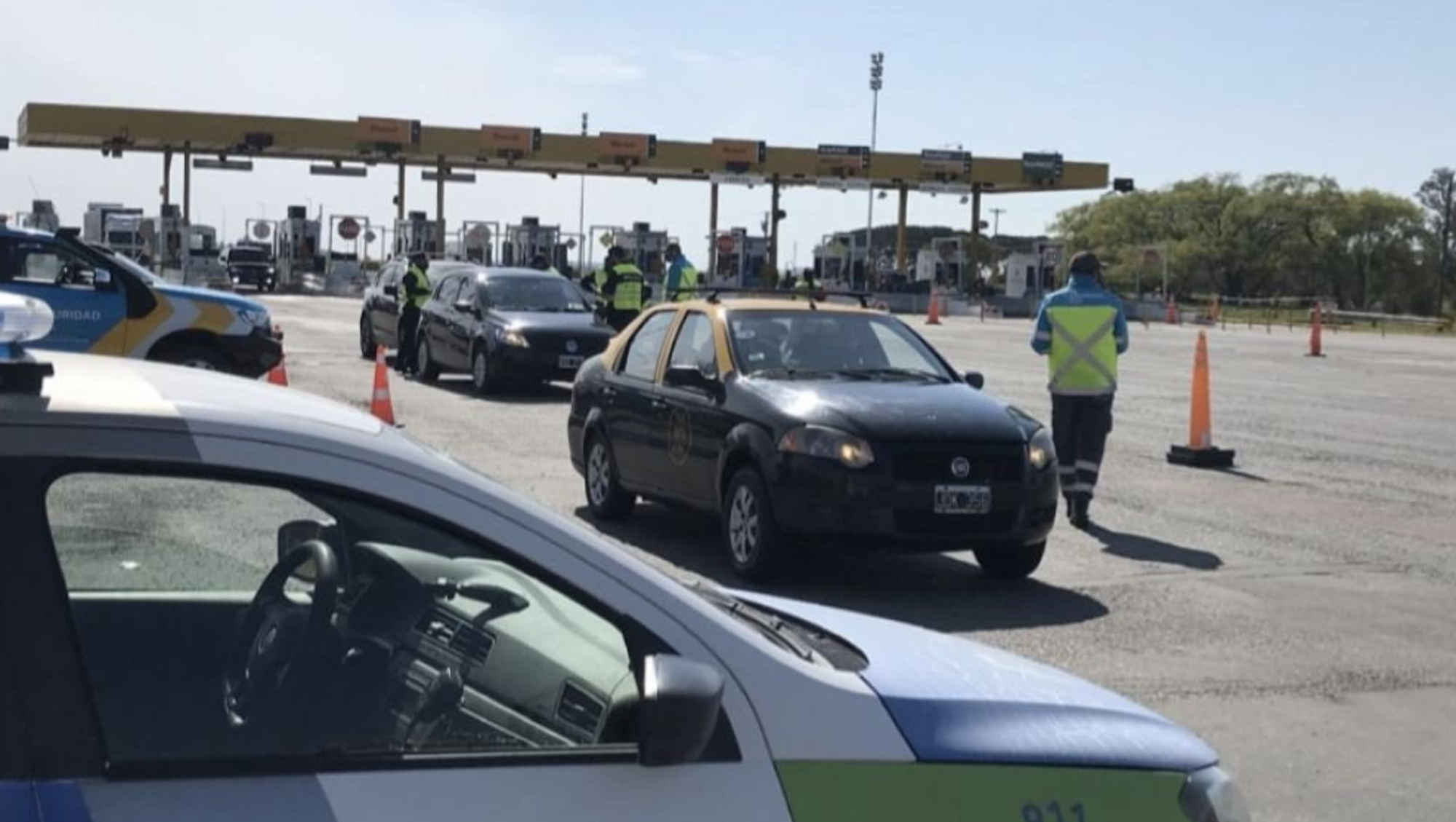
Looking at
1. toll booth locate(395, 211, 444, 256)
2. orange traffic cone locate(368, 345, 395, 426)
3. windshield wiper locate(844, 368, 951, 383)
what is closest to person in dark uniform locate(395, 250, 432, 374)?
orange traffic cone locate(368, 345, 395, 426)

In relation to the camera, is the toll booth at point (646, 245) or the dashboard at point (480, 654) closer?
the dashboard at point (480, 654)

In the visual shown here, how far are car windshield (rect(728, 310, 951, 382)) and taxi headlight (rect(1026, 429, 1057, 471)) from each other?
89cm

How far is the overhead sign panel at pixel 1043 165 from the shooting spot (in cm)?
6979

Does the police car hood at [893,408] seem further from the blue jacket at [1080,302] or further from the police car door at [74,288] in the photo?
the police car door at [74,288]

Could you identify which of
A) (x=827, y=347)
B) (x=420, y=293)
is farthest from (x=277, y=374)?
(x=827, y=347)

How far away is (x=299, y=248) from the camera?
70.4 m

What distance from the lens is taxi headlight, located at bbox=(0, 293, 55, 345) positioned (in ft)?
9.37

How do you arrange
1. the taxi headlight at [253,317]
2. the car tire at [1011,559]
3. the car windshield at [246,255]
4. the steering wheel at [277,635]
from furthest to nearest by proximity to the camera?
the car windshield at [246,255] < the taxi headlight at [253,317] < the car tire at [1011,559] < the steering wheel at [277,635]

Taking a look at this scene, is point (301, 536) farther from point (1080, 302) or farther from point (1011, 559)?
point (1080, 302)

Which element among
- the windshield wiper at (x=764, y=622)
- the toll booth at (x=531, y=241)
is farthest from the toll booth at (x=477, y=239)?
the windshield wiper at (x=764, y=622)

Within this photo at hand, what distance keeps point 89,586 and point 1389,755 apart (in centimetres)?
540

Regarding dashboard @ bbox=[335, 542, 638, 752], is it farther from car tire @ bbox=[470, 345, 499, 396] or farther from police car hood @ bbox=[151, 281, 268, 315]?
car tire @ bbox=[470, 345, 499, 396]

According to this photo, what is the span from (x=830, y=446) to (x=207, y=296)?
9.45 m

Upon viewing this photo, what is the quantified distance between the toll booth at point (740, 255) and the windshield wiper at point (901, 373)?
5757 cm
